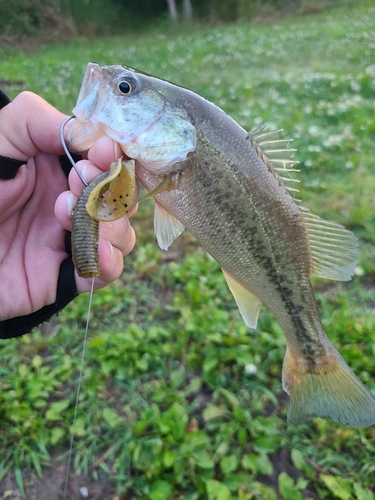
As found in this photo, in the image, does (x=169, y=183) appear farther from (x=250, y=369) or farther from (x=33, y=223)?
(x=250, y=369)

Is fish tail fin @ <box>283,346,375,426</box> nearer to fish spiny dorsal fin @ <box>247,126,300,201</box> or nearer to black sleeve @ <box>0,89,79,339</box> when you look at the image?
fish spiny dorsal fin @ <box>247,126,300,201</box>

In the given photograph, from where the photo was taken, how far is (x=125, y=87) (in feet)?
4.76

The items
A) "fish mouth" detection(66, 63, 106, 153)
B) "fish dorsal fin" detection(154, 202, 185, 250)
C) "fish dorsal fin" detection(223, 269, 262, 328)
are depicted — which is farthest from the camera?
"fish dorsal fin" detection(223, 269, 262, 328)

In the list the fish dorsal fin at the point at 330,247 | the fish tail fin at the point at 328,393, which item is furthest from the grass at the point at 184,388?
the fish dorsal fin at the point at 330,247

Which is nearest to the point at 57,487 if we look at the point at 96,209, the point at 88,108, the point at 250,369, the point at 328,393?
the point at 250,369

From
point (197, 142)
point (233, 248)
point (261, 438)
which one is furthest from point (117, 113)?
point (261, 438)

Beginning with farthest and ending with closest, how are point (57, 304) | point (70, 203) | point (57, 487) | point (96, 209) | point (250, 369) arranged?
point (250, 369), point (57, 487), point (57, 304), point (70, 203), point (96, 209)

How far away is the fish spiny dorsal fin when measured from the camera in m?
1.53

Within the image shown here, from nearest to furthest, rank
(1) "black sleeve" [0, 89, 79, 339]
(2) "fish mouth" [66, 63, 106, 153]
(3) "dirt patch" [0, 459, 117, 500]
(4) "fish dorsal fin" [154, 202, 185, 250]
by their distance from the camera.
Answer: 1. (2) "fish mouth" [66, 63, 106, 153]
2. (4) "fish dorsal fin" [154, 202, 185, 250]
3. (1) "black sleeve" [0, 89, 79, 339]
4. (3) "dirt patch" [0, 459, 117, 500]

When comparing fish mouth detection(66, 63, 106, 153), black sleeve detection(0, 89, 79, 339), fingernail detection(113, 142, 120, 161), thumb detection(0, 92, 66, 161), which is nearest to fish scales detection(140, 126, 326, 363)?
fingernail detection(113, 142, 120, 161)

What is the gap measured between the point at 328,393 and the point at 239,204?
2.93 ft

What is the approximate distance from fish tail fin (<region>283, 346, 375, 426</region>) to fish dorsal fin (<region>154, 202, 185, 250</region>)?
2.46 feet

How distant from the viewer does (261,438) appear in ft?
7.38

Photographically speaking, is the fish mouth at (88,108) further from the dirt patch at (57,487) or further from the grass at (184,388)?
the dirt patch at (57,487)
